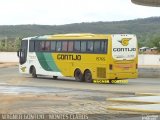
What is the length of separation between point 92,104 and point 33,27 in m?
100

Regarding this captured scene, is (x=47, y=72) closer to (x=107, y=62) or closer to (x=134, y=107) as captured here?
→ (x=107, y=62)

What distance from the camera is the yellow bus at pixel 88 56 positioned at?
31859 mm

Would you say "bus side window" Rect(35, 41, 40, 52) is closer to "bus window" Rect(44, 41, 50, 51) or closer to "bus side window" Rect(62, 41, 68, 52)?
"bus window" Rect(44, 41, 50, 51)

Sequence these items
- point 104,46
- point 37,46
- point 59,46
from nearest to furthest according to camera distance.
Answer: point 104,46 → point 59,46 → point 37,46

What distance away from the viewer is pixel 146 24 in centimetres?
11656

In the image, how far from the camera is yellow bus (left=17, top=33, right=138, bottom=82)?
31859mm

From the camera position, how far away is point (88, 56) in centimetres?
3306

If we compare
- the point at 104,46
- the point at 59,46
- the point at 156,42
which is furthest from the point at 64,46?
the point at 156,42

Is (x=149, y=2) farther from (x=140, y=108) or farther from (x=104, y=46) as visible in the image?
(x=104, y=46)


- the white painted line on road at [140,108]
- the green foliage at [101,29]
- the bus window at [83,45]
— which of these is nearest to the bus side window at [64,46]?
the bus window at [83,45]

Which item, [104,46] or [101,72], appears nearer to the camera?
[104,46]

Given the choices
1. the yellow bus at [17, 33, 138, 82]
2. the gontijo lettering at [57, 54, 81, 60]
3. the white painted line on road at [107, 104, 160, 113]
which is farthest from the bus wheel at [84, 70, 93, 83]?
the white painted line on road at [107, 104, 160, 113]

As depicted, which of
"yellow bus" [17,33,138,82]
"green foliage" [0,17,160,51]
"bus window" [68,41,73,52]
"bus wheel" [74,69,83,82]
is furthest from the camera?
"green foliage" [0,17,160,51]

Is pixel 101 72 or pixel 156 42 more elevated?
pixel 156 42
